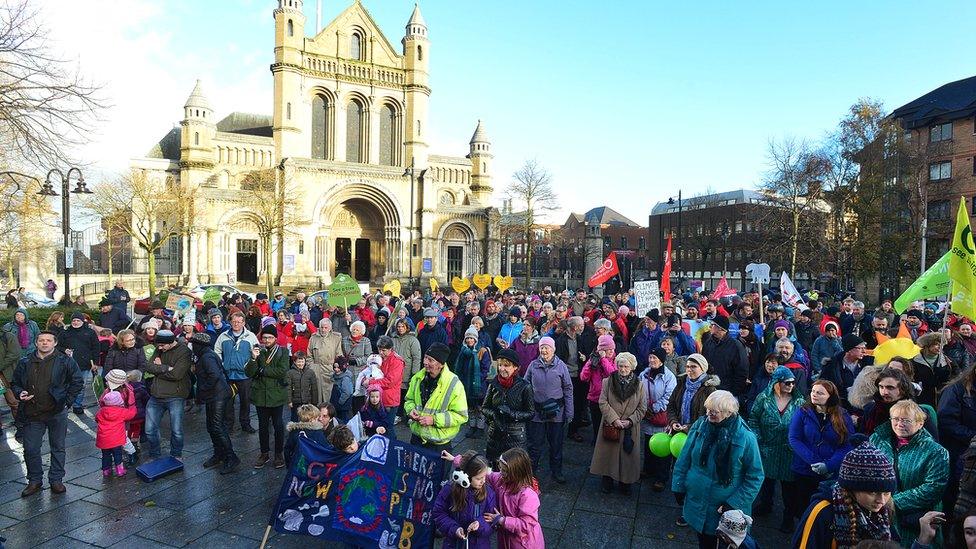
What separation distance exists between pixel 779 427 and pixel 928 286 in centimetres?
564

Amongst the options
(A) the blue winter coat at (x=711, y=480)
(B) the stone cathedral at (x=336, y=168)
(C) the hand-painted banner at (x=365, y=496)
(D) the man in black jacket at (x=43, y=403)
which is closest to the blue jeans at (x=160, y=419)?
(D) the man in black jacket at (x=43, y=403)

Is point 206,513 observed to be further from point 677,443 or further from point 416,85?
point 416,85

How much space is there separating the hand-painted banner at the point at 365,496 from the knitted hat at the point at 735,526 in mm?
2500

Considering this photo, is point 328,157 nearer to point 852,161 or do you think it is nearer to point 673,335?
point 852,161

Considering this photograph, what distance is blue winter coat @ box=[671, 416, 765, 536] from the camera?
13.2 feet

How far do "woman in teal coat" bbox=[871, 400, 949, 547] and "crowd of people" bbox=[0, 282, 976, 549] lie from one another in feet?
0.04

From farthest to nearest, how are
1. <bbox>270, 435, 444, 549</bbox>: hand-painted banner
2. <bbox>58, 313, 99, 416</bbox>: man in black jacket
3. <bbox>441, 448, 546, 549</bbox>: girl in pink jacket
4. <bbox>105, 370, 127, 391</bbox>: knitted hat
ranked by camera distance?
<bbox>58, 313, 99, 416</bbox>: man in black jacket, <bbox>105, 370, 127, 391</bbox>: knitted hat, <bbox>270, 435, 444, 549</bbox>: hand-painted banner, <bbox>441, 448, 546, 549</bbox>: girl in pink jacket

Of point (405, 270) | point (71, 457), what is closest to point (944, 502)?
point (71, 457)

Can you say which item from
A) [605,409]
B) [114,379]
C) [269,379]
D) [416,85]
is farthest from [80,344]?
[416,85]

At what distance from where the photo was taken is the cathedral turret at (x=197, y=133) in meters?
39.6

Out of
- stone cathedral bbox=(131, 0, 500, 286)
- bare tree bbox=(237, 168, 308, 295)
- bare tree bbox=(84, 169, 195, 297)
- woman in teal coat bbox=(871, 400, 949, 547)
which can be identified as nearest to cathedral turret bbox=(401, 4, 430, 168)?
stone cathedral bbox=(131, 0, 500, 286)

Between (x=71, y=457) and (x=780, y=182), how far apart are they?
1298 inches

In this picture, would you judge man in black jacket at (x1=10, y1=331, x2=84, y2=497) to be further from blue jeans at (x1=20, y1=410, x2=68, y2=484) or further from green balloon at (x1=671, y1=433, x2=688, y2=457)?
green balloon at (x1=671, y1=433, x2=688, y2=457)

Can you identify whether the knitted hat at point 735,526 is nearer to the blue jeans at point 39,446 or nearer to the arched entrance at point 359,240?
the blue jeans at point 39,446
